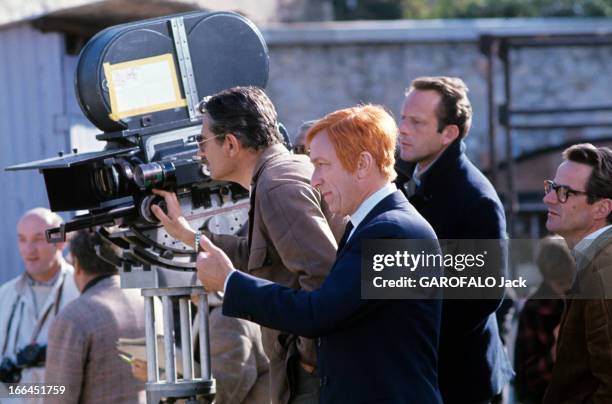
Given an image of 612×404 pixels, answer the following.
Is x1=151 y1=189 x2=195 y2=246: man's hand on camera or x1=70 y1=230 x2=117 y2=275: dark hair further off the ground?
x1=151 y1=189 x2=195 y2=246: man's hand on camera

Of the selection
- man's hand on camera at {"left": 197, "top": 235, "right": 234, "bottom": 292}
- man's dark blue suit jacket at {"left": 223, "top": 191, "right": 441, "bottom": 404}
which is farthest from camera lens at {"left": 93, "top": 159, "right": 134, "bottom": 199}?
man's dark blue suit jacket at {"left": 223, "top": 191, "right": 441, "bottom": 404}

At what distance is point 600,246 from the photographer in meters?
3.47

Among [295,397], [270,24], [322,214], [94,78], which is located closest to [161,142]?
[94,78]

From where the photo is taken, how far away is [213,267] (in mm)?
3264

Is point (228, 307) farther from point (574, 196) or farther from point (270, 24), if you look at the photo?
point (270, 24)

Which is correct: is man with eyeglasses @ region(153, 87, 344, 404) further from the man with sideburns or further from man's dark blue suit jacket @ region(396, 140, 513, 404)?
man's dark blue suit jacket @ region(396, 140, 513, 404)

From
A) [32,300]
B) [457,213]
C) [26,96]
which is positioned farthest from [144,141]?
[26,96]

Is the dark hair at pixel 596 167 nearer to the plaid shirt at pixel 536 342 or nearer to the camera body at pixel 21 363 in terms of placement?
the plaid shirt at pixel 536 342

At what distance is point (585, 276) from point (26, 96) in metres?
4.22

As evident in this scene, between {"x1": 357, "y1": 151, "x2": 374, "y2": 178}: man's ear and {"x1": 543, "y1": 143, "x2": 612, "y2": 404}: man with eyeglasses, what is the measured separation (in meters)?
0.73

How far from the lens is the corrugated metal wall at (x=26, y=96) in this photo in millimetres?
6770

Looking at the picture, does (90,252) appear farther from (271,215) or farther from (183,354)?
(271,215)

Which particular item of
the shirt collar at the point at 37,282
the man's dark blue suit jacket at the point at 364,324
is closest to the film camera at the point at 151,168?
the man's dark blue suit jacket at the point at 364,324

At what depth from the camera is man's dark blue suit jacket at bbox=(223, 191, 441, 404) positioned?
309cm
